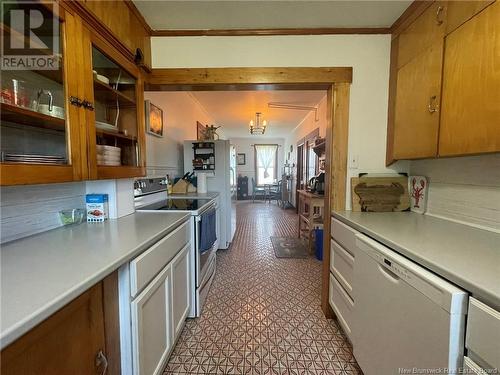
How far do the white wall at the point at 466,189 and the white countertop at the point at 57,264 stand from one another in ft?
5.68

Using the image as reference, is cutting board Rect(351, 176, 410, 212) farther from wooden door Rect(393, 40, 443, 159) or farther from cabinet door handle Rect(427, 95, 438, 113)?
cabinet door handle Rect(427, 95, 438, 113)

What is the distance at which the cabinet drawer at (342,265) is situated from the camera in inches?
57.1

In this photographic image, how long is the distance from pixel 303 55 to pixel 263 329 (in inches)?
79.9

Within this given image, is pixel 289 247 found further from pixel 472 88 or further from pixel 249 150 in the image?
pixel 249 150

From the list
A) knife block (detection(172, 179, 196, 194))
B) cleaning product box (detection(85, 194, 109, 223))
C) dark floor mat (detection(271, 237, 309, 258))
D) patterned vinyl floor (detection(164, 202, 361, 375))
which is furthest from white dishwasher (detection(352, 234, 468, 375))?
knife block (detection(172, 179, 196, 194))

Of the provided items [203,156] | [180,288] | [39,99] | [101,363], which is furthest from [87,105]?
[203,156]

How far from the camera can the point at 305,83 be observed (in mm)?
1753

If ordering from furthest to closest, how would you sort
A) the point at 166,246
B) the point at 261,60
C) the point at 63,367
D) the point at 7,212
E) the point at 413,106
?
the point at 261,60 → the point at 413,106 → the point at 166,246 → the point at 7,212 → the point at 63,367

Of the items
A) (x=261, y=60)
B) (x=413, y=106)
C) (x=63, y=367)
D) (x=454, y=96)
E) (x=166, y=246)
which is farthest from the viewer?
(x=261, y=60)

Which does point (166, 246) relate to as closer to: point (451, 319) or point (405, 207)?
point (451, 319)

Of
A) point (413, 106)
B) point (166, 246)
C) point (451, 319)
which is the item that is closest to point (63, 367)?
point (166, 246)

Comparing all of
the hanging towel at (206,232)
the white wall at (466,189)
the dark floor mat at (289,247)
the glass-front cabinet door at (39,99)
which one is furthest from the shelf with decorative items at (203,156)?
the white wall at (466,189)

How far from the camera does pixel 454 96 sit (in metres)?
1.18

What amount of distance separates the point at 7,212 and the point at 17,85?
1.74ft
